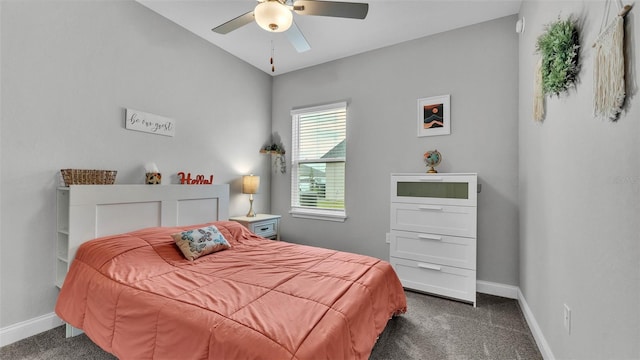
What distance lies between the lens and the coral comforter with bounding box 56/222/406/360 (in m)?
1.14

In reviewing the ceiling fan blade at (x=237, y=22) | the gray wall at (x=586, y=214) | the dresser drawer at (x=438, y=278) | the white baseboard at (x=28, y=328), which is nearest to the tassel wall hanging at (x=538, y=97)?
the gray wall at (x=586, y=214)

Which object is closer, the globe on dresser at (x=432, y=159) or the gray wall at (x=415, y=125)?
the gray wall at (x=415, y=125)

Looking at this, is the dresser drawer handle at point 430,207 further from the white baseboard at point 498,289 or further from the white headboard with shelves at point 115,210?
the white headboard with shelves at point 115,210

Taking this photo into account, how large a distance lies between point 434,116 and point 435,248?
146 centimetres

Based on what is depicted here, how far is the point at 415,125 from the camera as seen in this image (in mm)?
3170

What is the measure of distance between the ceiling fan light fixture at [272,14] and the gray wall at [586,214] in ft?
5.13

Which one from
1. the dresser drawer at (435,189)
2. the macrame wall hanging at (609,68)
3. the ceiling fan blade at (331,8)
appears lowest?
the dresser drawer at (435,189)

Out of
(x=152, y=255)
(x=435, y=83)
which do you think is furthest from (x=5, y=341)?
(x=435, y=83)

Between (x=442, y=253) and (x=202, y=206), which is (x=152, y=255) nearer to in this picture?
(x=202, y=206)

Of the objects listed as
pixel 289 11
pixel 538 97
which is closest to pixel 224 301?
pixel 289 11

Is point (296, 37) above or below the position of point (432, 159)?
above

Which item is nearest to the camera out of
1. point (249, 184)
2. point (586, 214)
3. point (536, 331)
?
point (586, 214)

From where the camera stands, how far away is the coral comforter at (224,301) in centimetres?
114

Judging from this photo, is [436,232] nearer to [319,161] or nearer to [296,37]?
[319,161]
